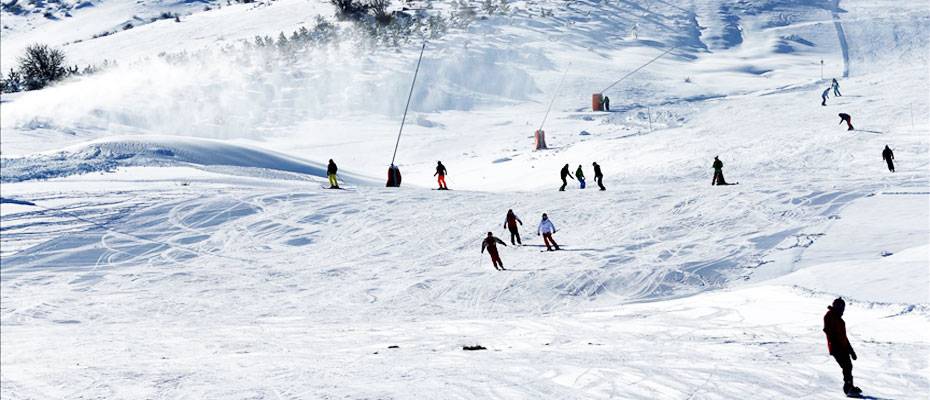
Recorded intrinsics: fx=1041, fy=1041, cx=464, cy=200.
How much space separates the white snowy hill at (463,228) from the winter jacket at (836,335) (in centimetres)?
54

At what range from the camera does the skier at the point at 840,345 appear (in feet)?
37.6

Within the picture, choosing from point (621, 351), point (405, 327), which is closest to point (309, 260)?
point (405, 327)

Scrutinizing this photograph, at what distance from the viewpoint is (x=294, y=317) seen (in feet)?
63.9

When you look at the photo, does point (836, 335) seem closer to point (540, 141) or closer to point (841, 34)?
point (540, 141)

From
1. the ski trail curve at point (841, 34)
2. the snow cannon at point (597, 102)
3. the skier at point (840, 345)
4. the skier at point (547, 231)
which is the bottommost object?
the skier at point (547, 231)

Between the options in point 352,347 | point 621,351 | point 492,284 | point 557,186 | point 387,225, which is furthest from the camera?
point 557,186

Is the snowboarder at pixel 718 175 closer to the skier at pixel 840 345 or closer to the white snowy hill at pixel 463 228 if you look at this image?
the white snowy hill at pixel 463 228

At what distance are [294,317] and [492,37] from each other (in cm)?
4599

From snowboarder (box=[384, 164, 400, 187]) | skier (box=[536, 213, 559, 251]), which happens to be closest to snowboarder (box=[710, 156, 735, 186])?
skier (box=[536, 213, 559, 251])

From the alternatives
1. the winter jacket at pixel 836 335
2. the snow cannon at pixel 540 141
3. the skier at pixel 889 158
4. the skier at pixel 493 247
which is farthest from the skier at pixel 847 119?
the winter jacket at pixel 836 335

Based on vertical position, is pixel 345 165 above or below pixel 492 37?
below

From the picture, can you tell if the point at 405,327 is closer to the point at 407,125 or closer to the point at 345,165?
the point at 345,165

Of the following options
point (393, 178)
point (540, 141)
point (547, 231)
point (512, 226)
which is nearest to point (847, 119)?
point (540, 141)

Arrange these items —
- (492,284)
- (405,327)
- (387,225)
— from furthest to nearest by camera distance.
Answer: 1. (387,225)
2. (492,284)
3. (405,327)
